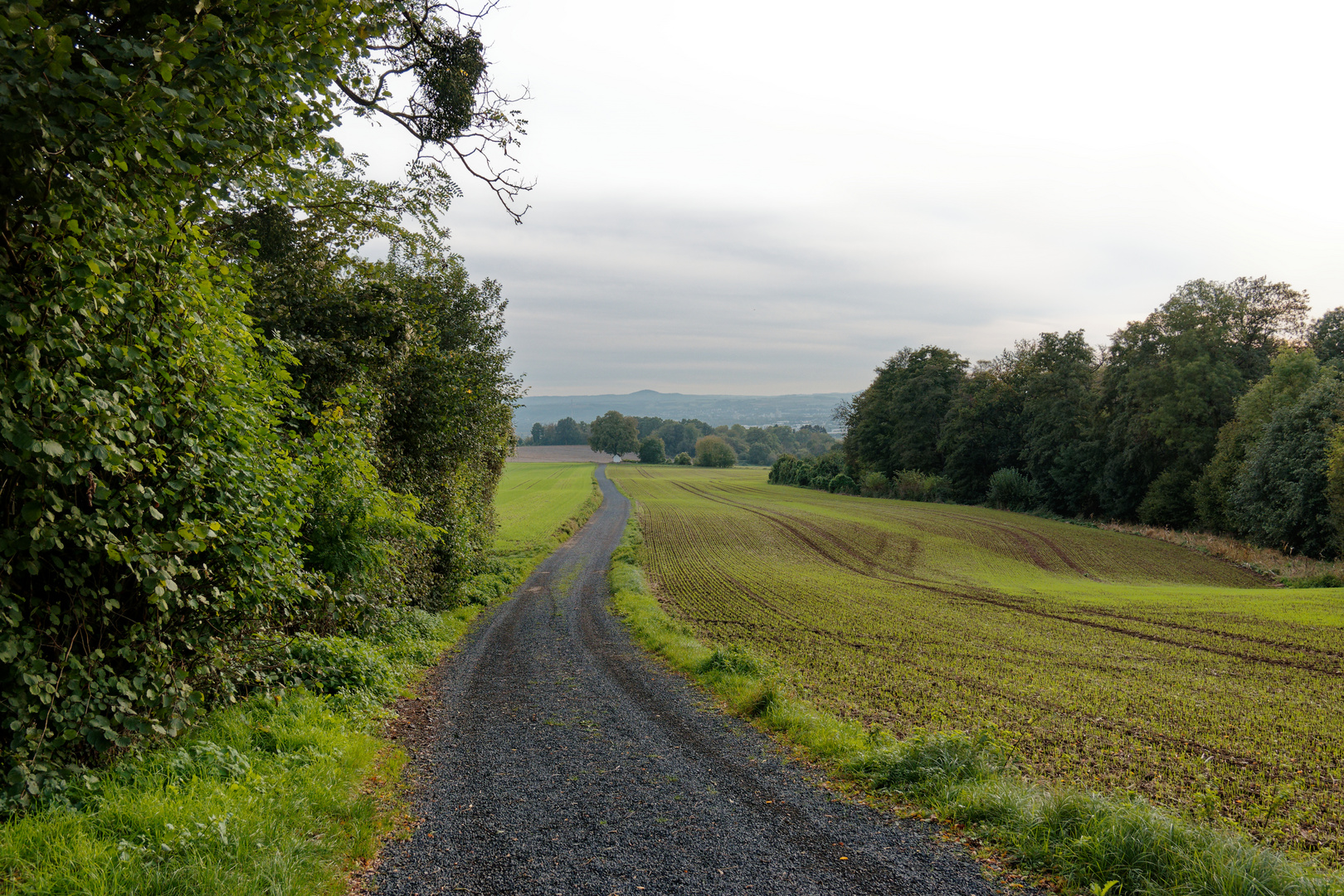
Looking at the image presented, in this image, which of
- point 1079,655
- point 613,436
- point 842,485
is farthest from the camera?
point 613,436

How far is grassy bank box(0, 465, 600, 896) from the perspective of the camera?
3.95 m

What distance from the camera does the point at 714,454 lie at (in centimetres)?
14188

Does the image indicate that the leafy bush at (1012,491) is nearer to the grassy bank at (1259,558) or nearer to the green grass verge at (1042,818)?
Result: the grassy bank at (1259,558)

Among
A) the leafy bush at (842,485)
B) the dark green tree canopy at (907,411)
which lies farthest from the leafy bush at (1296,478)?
the leafy bush at (842,485)

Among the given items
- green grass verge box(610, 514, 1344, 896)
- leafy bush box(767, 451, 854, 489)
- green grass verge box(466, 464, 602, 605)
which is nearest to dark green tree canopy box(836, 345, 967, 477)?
leafy bush box(767, 451, 854, 489)

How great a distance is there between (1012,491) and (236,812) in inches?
2556

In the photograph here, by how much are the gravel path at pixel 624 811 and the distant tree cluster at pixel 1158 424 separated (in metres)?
36.2

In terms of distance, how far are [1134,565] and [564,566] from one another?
29114 mm

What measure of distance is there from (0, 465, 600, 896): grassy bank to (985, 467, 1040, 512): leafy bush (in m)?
61.7

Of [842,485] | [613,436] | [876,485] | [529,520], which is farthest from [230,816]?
[613,436]

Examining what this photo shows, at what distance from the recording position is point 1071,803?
558 centimetres

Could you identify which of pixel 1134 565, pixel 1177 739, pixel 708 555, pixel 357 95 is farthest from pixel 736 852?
pixel 1134 565

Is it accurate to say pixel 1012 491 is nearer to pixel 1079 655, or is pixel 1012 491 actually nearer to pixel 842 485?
pixel 842 485

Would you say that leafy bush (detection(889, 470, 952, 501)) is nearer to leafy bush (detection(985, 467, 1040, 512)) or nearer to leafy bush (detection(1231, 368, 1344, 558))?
leafy bush (detection(985, 467, 1040, 512))
